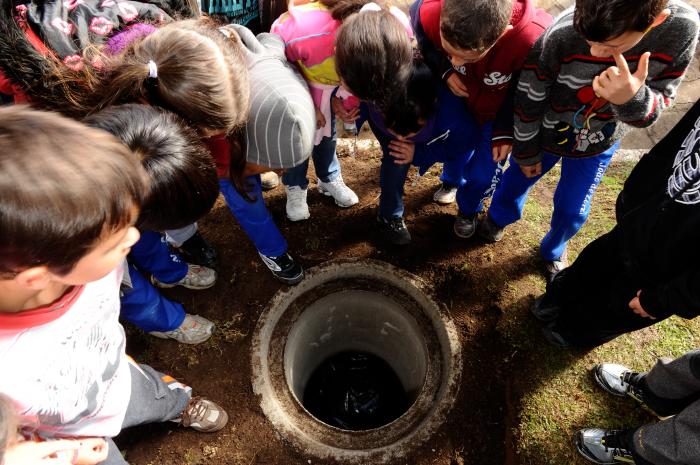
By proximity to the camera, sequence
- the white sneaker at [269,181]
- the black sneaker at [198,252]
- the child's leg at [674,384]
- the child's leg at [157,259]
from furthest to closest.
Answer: the white sneaker at [269,181]
the black sneaker at [198,252]
the child's leg at [157,259]
the child's leg at [674,384]

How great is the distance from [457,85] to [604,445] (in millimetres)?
2014

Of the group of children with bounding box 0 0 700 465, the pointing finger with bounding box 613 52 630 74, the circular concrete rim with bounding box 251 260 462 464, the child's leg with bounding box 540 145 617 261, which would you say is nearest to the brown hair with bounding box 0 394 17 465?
the group of children with bounding box 0 0 700 465

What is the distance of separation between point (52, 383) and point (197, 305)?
1578mm

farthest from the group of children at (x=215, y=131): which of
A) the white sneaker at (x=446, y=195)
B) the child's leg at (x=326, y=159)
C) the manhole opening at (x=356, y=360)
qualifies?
the manhole opening at (x=356, y=360)

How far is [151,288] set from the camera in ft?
7.73

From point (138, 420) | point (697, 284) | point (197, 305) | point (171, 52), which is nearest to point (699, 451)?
point (697, 284)

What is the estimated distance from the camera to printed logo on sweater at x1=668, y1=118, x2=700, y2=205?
1.53 meters

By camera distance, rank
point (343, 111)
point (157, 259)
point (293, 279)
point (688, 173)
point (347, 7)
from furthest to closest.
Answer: point (293, 279)
point (157, 259)
point (343, 111)
point (347, 7)
point (688, 173)

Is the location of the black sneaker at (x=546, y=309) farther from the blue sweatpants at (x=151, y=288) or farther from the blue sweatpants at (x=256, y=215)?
the blue sweatpants at (x=151, y=288)

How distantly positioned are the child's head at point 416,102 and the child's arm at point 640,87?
28.5 inches

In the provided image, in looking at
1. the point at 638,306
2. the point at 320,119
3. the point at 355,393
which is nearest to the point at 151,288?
the point at 320,119

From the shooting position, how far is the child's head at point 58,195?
3.42 ft

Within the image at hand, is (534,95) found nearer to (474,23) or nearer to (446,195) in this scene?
(474,23)

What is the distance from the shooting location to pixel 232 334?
282 cm
